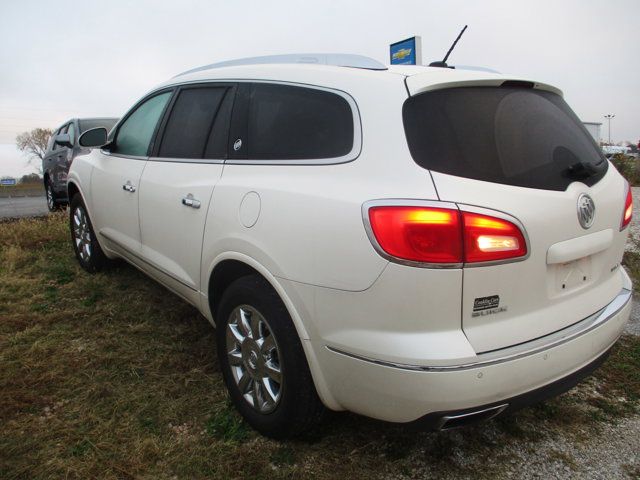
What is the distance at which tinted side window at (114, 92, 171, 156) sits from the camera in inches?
136

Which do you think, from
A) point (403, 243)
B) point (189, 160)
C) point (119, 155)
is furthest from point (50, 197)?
point (403, 243)

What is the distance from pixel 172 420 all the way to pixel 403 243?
1.58 meters

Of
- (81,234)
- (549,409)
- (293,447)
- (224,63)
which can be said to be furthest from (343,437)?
(81,234)

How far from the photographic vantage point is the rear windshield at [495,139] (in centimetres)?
179

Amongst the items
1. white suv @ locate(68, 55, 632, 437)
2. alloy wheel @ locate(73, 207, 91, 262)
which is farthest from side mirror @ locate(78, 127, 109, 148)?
white suv @ locate(68, 55, 632, 437)

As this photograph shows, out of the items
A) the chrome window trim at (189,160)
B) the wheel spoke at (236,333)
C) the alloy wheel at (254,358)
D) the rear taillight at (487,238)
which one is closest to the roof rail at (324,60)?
the chrome window trim at (189,160)

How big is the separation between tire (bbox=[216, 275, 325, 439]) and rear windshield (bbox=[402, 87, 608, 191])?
872mm

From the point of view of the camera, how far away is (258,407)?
232 cm

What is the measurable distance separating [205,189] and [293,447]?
132cm

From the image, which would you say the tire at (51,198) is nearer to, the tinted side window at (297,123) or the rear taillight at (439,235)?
the tinted side window at (297,123)

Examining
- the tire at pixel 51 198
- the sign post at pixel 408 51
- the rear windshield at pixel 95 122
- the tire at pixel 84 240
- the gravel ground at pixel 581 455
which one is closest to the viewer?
the gravel ground at pixel 581 455

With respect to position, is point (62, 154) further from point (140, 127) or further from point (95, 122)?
point (140, 127)

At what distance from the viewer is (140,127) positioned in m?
3.68

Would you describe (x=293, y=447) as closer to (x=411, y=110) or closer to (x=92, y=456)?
(x=92, y=456)
